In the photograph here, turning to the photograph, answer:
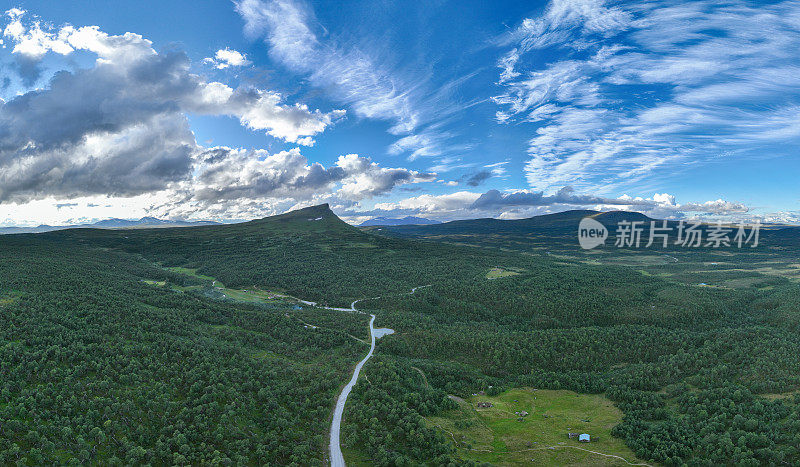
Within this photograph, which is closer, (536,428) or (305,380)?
(536,428)

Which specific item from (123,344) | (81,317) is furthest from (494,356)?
(81,317)

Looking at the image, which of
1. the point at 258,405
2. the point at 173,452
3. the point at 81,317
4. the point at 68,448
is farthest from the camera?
the point at 81,317

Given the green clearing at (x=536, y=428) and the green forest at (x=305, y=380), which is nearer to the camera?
the green forest at (x=305, y=380)

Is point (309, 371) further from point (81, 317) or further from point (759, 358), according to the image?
point (759, 358)

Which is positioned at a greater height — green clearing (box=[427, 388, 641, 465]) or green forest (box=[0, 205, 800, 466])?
green forest (box=[0, 205, 800, 466])

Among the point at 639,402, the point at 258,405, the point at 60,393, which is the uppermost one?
the point at 60,393

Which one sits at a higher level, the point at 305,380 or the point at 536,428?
the point at 305,380

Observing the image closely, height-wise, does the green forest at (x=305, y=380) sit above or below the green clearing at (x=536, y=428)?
above

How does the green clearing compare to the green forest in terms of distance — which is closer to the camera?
the green forest
